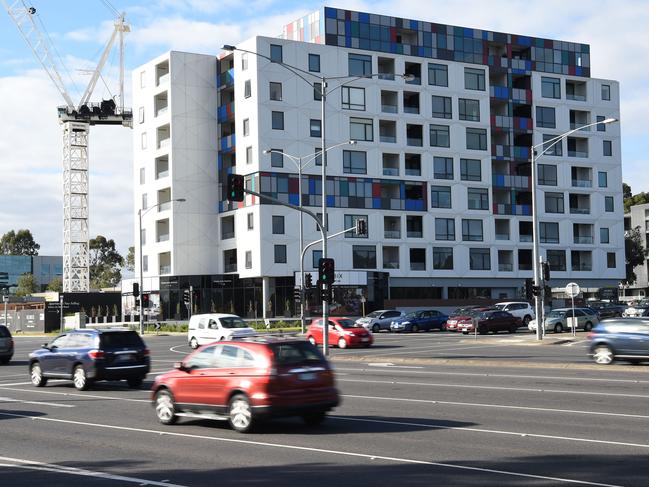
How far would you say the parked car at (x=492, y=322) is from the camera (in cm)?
5625

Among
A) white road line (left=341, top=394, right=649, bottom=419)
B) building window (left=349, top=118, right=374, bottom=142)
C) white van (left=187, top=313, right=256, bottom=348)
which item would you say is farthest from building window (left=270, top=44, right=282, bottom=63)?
white road line (left=341, top=394, right=649, bottom=419)

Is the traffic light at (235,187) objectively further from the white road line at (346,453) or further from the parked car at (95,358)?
the white road line at (346,453)

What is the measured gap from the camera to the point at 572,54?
8981 centimetres

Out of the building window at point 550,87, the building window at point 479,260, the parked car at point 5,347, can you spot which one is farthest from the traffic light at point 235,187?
the building window at point 550,87

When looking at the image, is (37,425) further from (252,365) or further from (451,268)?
(451,268)

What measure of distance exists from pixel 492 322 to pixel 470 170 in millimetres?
30657

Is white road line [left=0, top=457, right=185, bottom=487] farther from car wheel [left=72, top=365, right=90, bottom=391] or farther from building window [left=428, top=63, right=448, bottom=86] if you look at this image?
building window [left=428, top=63, right=448, bottom=86]

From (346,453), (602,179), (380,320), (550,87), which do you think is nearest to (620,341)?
(346,453)

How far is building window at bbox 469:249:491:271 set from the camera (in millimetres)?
84000

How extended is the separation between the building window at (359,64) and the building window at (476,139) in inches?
458

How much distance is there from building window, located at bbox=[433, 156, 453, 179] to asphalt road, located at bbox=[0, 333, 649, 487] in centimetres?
5950

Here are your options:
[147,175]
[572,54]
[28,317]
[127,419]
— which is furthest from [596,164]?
[127,419]

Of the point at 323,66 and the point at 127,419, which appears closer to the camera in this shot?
the point at 127,419

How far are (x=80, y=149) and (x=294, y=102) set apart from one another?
1733 inches
